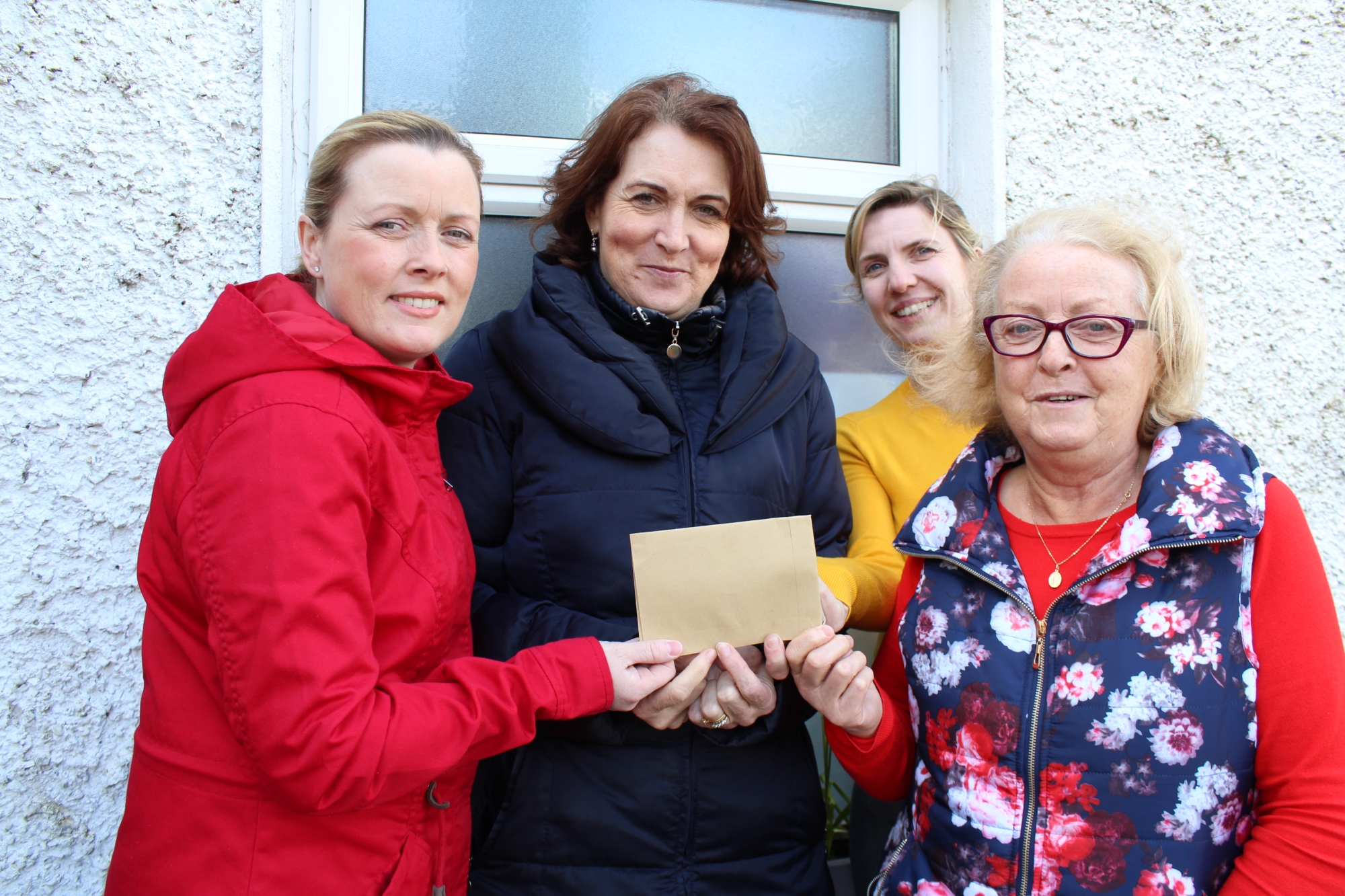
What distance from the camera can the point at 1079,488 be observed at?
1550mm

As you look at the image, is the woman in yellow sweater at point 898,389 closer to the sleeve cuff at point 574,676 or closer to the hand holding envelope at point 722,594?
→ the hand holding envelope at point 722,594

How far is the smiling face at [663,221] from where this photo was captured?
72.6 inches

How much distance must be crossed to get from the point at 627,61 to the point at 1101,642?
2088 millimetres

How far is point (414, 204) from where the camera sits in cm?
141

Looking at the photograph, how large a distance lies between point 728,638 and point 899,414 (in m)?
1.09

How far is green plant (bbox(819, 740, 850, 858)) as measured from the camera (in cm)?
252

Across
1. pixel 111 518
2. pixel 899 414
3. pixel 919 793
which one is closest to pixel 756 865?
pixel 919 793

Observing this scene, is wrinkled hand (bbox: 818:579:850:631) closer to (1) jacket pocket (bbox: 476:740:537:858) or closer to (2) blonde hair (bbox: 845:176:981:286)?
(1) jacket pocket (bbox: 476:740:537:858)

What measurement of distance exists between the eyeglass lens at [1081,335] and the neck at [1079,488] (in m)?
0.21

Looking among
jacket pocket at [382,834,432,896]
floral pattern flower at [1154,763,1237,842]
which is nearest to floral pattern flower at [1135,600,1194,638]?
floral pattern flower at [1154,763,1237,842]

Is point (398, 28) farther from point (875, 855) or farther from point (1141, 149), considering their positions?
point (875, 855)

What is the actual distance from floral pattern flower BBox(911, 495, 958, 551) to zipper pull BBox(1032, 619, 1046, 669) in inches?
9.3

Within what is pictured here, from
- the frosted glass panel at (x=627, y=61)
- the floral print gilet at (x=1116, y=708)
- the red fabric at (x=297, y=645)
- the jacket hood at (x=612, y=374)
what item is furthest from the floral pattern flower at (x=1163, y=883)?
the frosted glass panel at (x=627, y=61)

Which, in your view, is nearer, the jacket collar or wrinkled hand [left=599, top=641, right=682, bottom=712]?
wrinkled hand [left=599, top=641, right=682, bottom=712]
